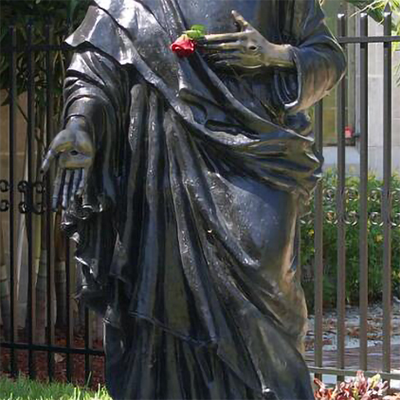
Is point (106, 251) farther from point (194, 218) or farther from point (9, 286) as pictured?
point (9, 286)

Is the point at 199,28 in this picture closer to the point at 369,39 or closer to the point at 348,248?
the point at 369,39

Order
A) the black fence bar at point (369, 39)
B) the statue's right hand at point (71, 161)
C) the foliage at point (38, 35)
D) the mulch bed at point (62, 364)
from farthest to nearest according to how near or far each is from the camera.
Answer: the foliage at point (38, 35), the mulch bed at point (62, 364), the black fence bar at point (369, 39), the statue's right hand at point (71, 161)

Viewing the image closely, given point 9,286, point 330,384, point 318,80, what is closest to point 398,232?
point 330,384

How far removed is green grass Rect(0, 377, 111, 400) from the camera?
6191mm

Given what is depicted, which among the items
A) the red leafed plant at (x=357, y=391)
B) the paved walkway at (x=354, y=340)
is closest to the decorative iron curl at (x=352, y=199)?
the paved walkway at (x=354, y=340)

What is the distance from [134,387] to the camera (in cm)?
405

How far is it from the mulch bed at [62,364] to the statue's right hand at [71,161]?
343cm

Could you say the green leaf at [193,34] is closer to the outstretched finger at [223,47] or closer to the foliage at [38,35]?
the outstretched finger at [223,47]

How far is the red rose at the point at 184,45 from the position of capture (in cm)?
379

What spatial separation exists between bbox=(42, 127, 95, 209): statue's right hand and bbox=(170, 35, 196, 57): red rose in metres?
0.40

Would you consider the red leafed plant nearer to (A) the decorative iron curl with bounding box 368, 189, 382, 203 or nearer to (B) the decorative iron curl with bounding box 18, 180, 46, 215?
(B) the decorative iron curl with bounding box 18, 180, 46, 215

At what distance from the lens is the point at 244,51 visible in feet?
12.5

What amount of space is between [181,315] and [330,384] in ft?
11.9

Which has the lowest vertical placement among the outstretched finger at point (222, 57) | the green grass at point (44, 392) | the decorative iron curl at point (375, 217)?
the green grass at point (44, 392)
